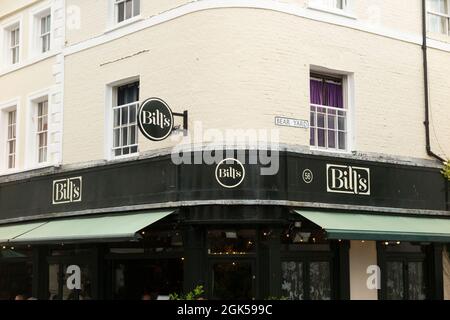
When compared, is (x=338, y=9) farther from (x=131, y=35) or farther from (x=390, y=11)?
(x=131, y=35)

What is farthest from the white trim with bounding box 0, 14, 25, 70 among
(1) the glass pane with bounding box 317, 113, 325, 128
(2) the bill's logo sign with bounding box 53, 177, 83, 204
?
(1) the glass pane with bounding box 317, 113, 325, 128

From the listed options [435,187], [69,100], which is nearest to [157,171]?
[69,100]

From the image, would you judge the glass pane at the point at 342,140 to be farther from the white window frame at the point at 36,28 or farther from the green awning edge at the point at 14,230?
the white window frame at the point at 36,28

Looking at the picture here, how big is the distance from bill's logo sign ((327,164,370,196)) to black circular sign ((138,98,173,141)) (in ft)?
10.8

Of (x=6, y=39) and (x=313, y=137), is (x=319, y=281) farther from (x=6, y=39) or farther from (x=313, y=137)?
(x=6, y=39)

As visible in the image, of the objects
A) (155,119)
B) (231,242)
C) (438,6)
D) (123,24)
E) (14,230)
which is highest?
(438,6)

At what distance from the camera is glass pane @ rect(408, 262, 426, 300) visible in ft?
53.7

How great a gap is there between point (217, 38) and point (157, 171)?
286 centimetres

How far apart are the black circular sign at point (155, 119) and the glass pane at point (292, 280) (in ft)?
11.2

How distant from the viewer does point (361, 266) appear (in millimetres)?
15531

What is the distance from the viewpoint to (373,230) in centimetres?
1418

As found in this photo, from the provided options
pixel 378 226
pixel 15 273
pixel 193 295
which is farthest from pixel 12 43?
pixel 378 226

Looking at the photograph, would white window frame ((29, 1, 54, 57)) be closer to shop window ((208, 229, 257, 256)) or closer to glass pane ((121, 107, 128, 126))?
glass pane ((121, 107, 128, 126))

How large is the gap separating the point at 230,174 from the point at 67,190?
5010mm
